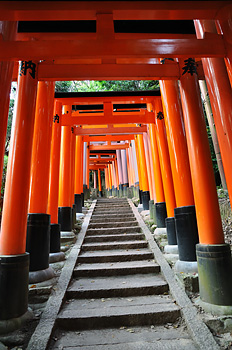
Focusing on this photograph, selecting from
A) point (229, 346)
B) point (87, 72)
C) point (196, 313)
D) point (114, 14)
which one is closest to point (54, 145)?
point (87, 72)

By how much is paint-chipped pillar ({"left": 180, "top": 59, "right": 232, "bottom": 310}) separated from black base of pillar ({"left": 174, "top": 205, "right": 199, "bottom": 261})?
26.9 inches

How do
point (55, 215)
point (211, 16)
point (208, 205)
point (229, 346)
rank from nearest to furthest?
point (229, 346) → point (211, 16) → point (208, 205) → point (55, 215)

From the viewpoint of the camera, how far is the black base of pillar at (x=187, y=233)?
405 centimetres

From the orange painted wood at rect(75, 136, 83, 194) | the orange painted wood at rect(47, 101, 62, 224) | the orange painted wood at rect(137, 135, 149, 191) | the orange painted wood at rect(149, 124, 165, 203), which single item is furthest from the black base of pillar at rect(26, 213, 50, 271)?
the orange painted wood at rect(75, 136, 83, 194)

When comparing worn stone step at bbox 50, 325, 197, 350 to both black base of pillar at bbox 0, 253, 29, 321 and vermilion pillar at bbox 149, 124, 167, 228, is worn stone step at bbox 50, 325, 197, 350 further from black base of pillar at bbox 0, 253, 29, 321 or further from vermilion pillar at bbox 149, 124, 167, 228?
vermilion pillar at bbox 149, 124, 167, 228

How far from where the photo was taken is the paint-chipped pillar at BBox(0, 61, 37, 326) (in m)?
2.95

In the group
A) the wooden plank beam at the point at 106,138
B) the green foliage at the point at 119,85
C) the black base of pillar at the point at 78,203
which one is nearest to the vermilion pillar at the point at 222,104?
the black base of pillar at the point at 78,203

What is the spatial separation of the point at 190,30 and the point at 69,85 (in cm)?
953

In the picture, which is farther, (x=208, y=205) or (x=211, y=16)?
(x=208, y=205)

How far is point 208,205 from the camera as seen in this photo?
3320 millimetres

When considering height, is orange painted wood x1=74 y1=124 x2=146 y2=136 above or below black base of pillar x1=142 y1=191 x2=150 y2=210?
above

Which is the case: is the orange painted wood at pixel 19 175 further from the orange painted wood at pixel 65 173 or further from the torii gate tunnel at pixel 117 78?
the orange painted wood at pixel 65 173

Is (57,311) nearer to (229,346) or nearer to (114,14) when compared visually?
(229,346)

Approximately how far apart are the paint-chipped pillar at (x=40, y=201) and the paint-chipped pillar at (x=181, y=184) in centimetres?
236
